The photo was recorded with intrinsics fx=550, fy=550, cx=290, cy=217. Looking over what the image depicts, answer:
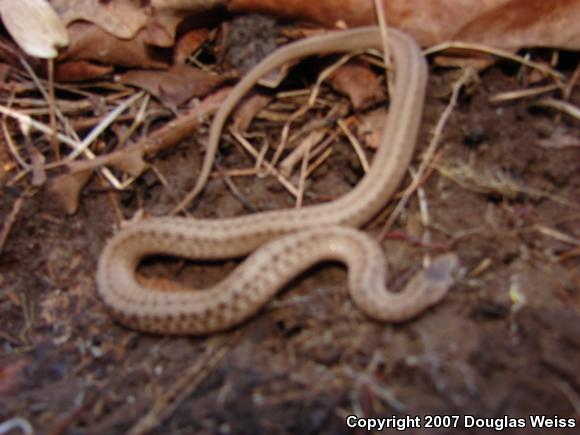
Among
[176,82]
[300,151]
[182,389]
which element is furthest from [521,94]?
[182,389]

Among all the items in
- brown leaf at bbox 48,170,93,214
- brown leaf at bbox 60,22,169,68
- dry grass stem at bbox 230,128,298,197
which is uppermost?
brown leaf at bbox 60,22,169,68

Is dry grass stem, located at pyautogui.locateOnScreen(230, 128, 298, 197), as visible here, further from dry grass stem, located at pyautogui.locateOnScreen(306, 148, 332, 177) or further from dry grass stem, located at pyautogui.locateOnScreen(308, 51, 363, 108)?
dry grass stem, located at pyautogui.locateOnScreen(308, 51, 363, 108)

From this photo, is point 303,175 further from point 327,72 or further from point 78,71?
point 78,71

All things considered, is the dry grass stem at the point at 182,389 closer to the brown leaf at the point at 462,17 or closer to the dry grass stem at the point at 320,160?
the dry grass stem at the point at 320,160

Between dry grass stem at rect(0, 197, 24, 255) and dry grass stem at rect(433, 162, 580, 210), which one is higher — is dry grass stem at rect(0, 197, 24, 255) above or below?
below

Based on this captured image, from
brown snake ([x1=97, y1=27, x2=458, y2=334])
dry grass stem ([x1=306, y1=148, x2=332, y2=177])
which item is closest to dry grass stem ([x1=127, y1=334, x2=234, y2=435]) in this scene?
brown snake ([x1=97, y1=27, x2=458, y2=334])

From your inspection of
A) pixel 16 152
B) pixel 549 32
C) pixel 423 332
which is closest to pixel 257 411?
pixel 423 332

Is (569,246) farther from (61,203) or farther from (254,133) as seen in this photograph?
(61,203)
